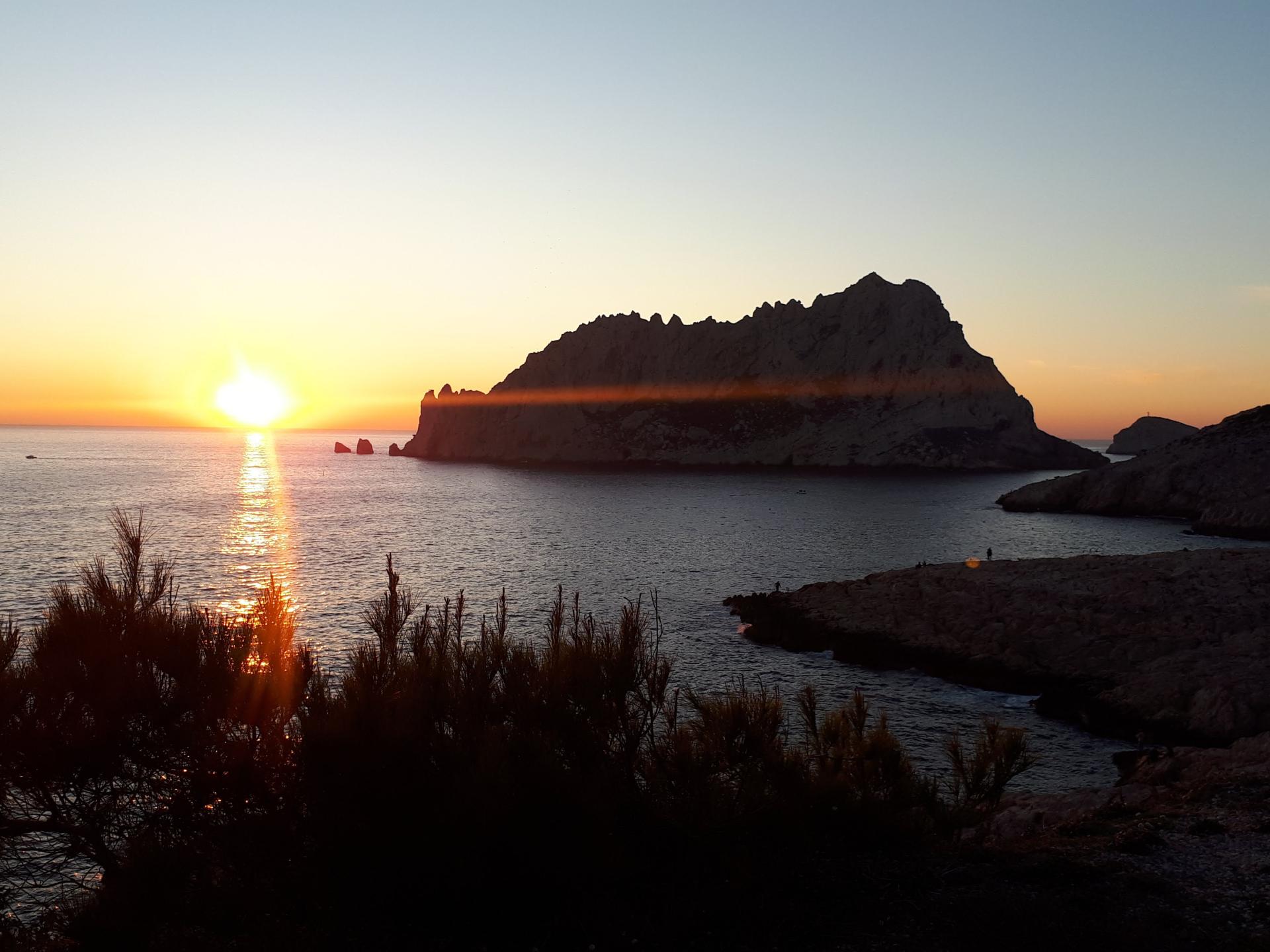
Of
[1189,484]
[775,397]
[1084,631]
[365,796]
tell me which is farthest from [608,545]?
[775,397]

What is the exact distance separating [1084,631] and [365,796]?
23.0m

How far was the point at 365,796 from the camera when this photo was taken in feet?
28.7

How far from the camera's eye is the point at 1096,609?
84.2ft

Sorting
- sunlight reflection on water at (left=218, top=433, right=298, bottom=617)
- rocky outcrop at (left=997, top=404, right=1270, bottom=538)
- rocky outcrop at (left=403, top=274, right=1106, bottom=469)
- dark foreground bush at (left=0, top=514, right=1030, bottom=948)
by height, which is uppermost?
rocky outcrop at (left=403, top=274, right=1106, bottom=469)

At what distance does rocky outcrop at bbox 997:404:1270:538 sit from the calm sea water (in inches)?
177

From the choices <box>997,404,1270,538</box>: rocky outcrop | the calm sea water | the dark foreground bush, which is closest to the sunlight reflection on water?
the calm sea water

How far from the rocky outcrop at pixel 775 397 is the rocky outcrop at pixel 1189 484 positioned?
5239 centimetres

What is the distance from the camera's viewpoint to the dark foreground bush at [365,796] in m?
8.19

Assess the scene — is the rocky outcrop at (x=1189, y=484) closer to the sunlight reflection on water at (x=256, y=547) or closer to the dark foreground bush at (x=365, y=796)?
the sunlight reflection on water at (x=256, y=547)

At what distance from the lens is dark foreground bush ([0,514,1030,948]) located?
8.19m

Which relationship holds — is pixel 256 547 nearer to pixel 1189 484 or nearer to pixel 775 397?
pixel 1189 484

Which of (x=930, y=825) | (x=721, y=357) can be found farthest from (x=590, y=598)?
(x=721, y=357)

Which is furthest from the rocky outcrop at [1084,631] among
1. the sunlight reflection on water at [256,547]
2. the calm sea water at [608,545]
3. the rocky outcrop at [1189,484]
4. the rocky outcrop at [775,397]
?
the rocky outcrop at [775,397]

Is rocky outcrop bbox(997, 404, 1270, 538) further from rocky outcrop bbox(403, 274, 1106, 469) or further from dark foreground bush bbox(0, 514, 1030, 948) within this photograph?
dark foreground bush bbox(0, 514, 1030, 948)
